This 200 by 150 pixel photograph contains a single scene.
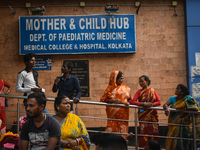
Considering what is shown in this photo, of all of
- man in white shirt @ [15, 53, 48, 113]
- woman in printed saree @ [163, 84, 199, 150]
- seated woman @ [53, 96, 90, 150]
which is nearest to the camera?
seated woman @ [53, 96, 90, 150]

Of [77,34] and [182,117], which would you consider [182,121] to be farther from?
[77,34]

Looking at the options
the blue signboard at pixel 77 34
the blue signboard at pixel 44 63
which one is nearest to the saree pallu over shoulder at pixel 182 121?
the blue signboard at pixel 77 34

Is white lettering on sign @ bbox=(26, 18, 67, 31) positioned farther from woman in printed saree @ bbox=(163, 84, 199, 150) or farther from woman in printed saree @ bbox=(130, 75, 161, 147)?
woman in printed saree @ bbox=(163, 84, 199, 150)

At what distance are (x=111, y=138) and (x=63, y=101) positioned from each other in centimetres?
222

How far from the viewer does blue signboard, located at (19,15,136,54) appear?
8.88 metres

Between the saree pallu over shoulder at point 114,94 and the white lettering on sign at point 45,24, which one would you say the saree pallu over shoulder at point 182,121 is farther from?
the white lettering on sign at point 45,24

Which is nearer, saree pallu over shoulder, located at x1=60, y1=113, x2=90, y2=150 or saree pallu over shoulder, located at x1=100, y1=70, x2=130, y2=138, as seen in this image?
saree pallu over shoulder, located at x1=60, y1=113, x2=90, y2=150

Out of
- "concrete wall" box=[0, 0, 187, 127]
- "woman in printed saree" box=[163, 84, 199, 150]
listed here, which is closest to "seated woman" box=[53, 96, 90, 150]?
"woman in printed saree" box=[163, 84, 199, 150]

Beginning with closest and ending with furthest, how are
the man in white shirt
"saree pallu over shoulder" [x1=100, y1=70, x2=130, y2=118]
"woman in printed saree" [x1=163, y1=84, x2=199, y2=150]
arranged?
the man in white shirt, "woman in printed saree" [x1=163, y1=84, x2=199, y2=150], "saree pallu over shoulder" [x1=100, y1=70, x2=130, y2=118]

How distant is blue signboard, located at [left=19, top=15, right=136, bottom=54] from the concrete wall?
0.67ft

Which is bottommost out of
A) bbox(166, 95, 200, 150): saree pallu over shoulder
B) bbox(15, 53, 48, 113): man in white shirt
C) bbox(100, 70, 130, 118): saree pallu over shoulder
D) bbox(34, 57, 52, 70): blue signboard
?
bbox(166, 95, 200, 150): saree pallu over shoulder

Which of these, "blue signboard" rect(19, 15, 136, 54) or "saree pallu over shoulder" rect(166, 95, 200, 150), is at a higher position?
"blue signboard" rect(19, 15, 136, 54)

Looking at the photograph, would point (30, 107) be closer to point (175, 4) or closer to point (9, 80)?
point (9, 80)

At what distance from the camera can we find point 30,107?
3914 mm
